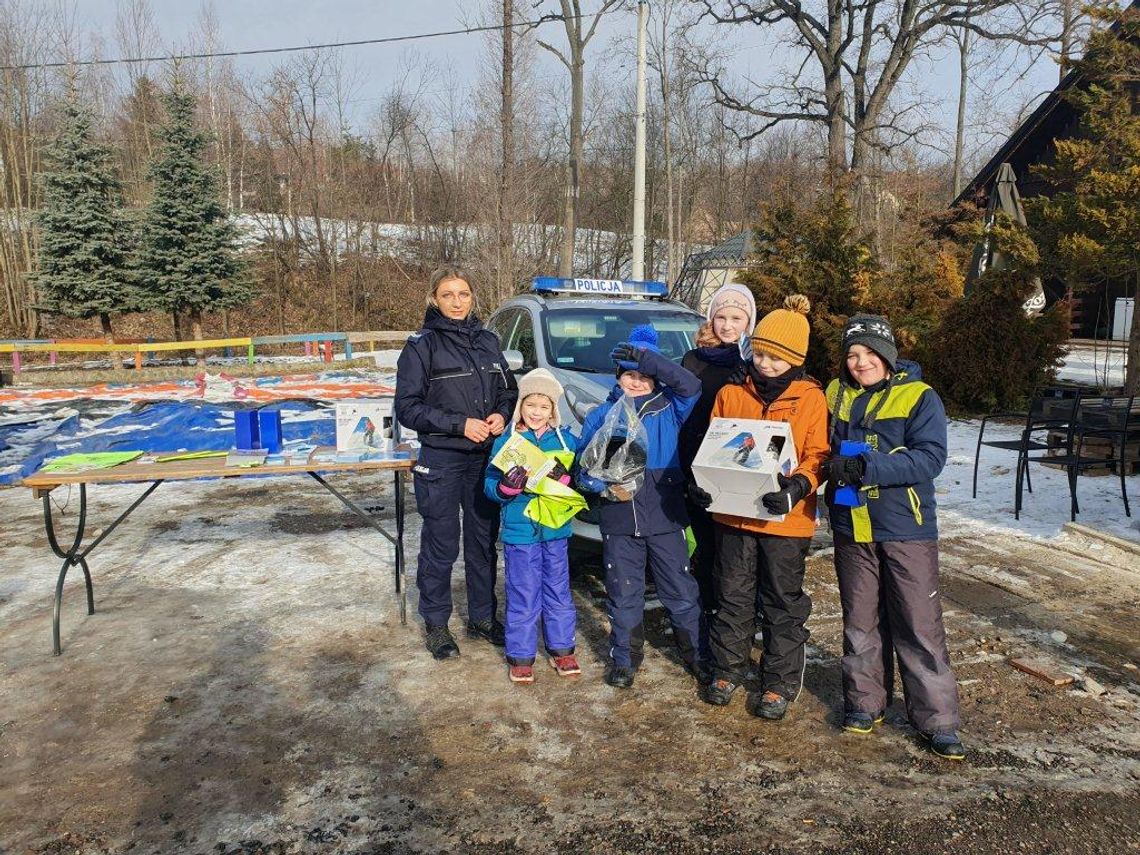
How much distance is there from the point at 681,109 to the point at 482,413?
3647cm

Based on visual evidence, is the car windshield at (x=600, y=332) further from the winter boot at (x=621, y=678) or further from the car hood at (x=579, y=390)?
the winter boot at (x=621, y=678)

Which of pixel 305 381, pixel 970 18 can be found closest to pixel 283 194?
pixel 305 381

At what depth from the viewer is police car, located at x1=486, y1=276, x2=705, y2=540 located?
587 cm

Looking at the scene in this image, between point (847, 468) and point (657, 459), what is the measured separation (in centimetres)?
96

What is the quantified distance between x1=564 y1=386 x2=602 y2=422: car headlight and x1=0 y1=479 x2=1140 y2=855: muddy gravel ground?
1.23 m

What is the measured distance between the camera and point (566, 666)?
13.7ft

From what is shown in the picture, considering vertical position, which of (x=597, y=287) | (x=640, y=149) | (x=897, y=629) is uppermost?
(x=640, y=149)

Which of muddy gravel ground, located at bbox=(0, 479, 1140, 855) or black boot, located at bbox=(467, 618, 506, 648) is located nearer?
muddy gravel ground, located at bbox=(0, 479, 1140, 855)

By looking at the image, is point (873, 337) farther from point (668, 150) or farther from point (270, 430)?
point (668, 150)

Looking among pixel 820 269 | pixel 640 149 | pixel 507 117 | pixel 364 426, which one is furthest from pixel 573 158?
pixel 364 426

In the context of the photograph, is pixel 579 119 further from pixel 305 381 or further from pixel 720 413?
pixel 720 413

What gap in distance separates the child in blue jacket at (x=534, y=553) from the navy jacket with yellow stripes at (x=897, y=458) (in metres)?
1.38

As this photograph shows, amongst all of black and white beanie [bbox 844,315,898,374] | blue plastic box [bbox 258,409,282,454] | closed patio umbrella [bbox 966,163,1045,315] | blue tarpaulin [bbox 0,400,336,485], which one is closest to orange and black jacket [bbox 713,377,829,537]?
black and white beanie [bbox 844,315,898,374]

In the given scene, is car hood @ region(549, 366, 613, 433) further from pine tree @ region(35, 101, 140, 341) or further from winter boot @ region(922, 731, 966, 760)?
pine tree @ region(35, 101, 140, 341)
